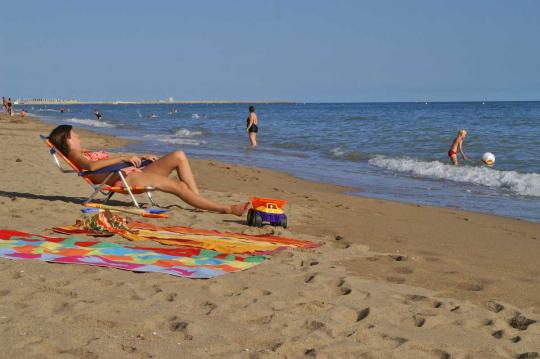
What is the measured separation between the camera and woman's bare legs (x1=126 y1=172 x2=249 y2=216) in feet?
21.0

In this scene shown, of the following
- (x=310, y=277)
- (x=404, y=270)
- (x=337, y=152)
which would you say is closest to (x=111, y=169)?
(x=310, y=277)

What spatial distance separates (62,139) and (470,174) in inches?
319

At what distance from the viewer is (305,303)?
12.3 feet

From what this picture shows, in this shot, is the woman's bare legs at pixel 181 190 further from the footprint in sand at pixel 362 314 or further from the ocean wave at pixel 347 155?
the ocean wave at pixel 347 155

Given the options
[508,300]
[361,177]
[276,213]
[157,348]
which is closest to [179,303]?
[157,348]

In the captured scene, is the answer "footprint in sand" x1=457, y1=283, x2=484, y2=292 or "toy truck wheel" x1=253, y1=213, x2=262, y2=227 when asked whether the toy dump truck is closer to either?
"toy truck wheel" x1=253, y1=213, x2=262, y2=227

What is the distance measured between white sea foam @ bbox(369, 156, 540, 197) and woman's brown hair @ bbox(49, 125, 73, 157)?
6973 mm

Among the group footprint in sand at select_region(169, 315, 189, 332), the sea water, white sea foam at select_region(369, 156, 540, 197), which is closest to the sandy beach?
footprint in sand at select_region(169, 315, 189, 332)

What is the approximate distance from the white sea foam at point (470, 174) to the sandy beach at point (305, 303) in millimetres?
4605

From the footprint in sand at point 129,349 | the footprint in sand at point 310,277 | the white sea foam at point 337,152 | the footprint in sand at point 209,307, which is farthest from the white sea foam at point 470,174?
the footprint in sand at point 129,349

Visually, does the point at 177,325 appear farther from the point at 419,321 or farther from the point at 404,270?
the point at 404,270

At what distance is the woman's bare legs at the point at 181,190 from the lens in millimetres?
6395

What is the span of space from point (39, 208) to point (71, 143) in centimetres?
74

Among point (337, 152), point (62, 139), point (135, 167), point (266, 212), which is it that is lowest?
point (337, 152)
